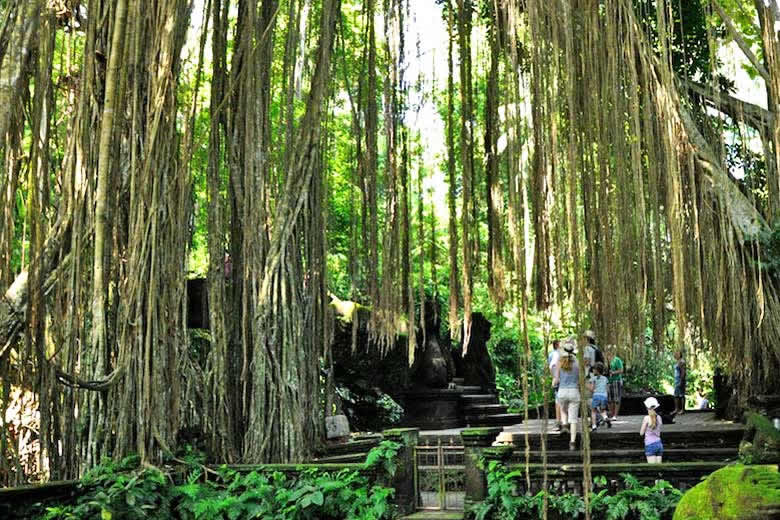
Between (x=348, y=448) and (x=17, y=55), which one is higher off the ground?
(x=17, y=55)

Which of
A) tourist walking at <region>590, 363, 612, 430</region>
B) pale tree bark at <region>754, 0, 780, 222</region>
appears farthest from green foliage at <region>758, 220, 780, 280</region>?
tourist walking at <region>590, 363, 612, 430</region>

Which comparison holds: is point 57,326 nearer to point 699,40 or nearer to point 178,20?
point 178,20

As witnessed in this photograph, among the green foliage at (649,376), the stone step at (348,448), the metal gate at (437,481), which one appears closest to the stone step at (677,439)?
the metal gate at (437,481)

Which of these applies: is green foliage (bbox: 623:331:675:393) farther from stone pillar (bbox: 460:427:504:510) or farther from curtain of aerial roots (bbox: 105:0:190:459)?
curtain of aerial roots (bbox: 105:0:190:459)

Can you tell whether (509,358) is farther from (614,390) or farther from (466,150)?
(466,150)

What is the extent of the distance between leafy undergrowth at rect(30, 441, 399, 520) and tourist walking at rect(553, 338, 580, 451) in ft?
7.17

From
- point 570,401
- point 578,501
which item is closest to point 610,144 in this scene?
point 578,501

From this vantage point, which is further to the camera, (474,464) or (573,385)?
(573,385)

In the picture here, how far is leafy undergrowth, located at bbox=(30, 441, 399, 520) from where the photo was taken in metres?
5.45

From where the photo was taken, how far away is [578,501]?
6.64 m

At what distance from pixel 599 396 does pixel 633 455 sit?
1.57 meters

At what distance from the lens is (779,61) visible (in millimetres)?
4957

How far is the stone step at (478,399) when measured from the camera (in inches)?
558

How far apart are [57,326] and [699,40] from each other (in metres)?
8.10
